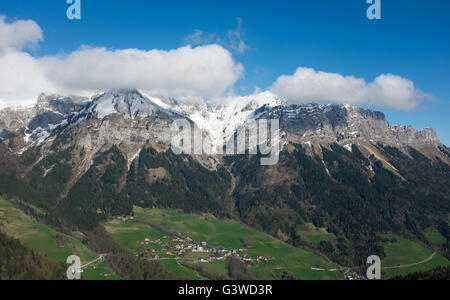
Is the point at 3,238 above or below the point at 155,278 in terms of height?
above

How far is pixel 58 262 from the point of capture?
19300cm

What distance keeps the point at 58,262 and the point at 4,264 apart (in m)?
35.5
